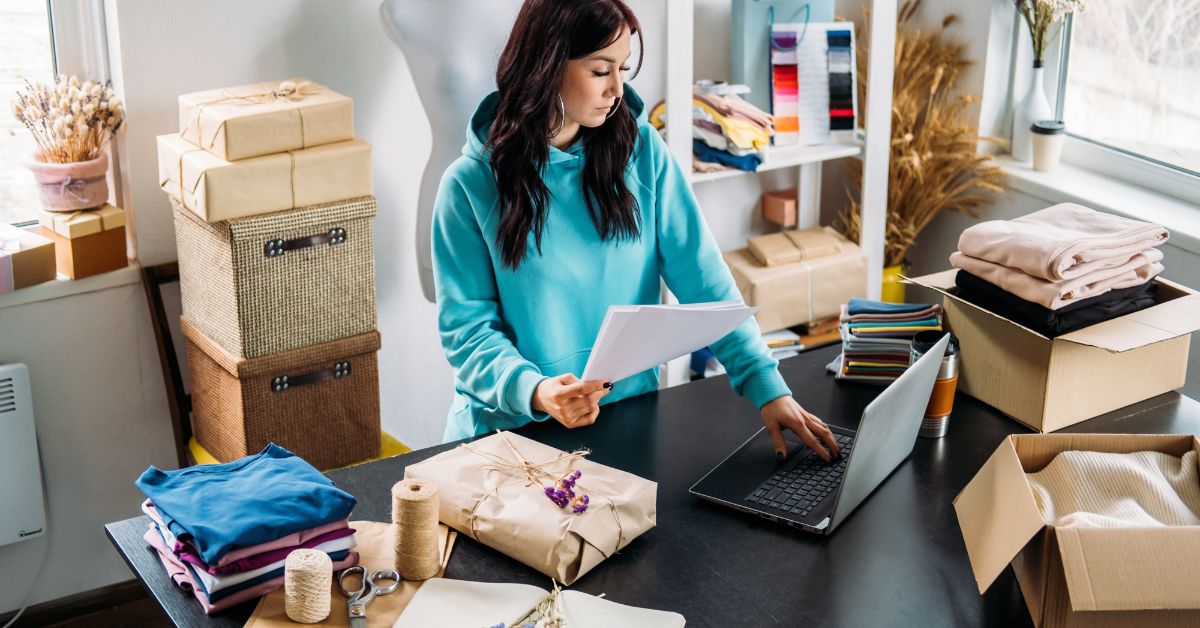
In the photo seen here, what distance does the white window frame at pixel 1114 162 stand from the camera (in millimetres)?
3350

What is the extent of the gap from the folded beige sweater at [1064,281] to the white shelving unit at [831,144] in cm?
117

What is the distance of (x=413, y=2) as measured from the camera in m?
2.93

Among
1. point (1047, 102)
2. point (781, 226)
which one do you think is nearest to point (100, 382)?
point (781, 226)

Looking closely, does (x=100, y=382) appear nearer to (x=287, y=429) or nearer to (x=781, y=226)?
(x=287, y=429)

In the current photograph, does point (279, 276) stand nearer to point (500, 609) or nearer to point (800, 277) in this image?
point (500, 609)

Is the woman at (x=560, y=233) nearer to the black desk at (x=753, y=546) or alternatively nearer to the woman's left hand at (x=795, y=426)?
the woman's left hand at (x=795, y=426)

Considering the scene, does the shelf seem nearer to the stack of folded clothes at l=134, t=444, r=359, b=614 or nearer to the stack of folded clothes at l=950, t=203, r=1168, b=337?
the stack of folded clothes at l=950, t=203, r=1168, b=337

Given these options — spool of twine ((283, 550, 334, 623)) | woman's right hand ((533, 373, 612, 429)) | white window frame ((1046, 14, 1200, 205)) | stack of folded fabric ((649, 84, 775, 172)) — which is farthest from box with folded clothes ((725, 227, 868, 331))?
spool of twine ((283, 550, 334, 623))

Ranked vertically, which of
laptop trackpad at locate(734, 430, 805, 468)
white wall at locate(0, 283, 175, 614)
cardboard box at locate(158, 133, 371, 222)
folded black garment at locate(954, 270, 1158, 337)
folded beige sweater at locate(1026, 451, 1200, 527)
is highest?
cardboard box at locate(158, 133, 371, 222)

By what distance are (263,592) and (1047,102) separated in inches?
121

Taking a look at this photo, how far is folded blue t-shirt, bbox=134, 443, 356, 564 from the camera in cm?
147

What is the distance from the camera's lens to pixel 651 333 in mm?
1690

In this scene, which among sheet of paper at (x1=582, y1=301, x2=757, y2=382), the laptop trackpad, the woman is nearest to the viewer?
sheet of paper at (x1=582, y1=301, x2=757, y2=382)

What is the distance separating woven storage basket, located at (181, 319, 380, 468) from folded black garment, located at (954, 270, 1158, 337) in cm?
140
